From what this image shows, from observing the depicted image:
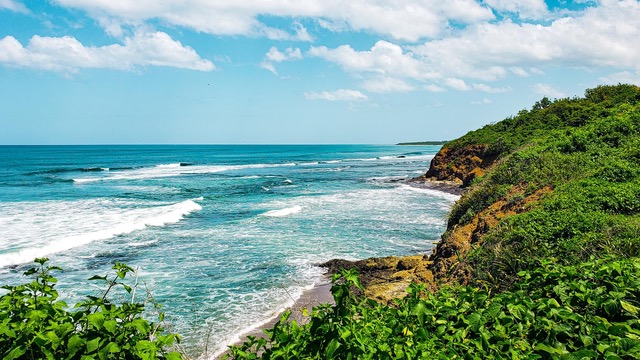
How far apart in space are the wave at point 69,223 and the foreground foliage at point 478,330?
18916 mm

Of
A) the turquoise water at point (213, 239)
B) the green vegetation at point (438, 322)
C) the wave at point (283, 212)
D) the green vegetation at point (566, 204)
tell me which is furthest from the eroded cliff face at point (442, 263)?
the wave at point (283, 212)

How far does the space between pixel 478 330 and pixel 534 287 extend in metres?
2.16

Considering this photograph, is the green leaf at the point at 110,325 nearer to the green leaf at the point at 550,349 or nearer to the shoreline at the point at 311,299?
the green leaf at the point at 550,349

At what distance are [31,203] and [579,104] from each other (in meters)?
44.7

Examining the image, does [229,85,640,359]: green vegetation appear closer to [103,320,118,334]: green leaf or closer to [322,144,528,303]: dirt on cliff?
[322,144,528,303]: dirt on cliff

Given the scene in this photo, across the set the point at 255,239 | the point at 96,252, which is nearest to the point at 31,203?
the point at 96,252

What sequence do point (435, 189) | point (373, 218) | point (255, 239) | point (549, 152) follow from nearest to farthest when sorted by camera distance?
point (549, 152)
point (255, 239)
point (373, 218)
point (435, 189)

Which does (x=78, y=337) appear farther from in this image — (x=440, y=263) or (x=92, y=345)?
(x=440, y=263)

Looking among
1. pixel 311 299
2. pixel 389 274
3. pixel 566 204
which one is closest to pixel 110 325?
pixel 566 204

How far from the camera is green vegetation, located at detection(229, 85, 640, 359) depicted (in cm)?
319

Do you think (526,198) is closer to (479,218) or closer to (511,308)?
(479,218)

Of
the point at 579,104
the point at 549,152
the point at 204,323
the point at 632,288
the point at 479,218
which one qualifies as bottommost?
the point at 204,323

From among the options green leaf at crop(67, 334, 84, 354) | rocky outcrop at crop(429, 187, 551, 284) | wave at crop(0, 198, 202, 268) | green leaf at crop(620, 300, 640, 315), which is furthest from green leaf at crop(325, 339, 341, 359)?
wave at crop(0, 198, 202, 268)

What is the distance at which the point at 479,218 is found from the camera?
12562 millimetres
